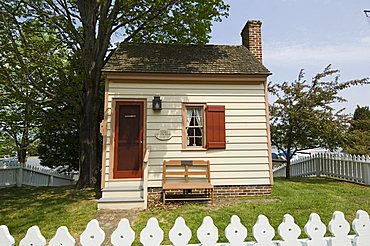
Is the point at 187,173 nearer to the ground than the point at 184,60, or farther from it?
nearer to the ground

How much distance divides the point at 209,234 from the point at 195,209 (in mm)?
4359

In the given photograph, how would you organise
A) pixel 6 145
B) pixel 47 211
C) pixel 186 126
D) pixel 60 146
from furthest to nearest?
pixel 6 145 → pixel 60 146 → pixel 186 126 → pixel 47 211

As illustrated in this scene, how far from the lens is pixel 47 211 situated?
6371 millimetres

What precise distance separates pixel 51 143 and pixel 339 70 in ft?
47.2

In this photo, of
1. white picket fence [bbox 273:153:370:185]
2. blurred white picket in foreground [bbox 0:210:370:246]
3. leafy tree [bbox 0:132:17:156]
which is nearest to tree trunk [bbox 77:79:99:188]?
blurred white picket in foreground [bbox 0:210:370:246]

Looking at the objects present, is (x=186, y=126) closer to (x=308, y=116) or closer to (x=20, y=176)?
(x=308, y=116)

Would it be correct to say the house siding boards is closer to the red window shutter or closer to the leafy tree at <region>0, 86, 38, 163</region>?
the red window shutter

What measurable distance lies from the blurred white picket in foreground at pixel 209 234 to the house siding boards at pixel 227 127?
5744 millimetres

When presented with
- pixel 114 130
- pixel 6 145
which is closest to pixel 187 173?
pixel 114 130

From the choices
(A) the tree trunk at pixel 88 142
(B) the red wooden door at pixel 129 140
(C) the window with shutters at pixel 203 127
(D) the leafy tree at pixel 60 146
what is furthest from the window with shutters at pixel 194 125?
(D) the leafy tree at pixel 60 146

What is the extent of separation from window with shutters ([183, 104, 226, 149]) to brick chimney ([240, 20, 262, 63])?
3.23 meters

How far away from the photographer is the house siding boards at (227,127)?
7797 mm

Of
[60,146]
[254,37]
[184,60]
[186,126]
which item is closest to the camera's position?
[186,126]

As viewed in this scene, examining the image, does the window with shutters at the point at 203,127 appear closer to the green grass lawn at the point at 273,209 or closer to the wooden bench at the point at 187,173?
the wooden bench at the point at 187,173
